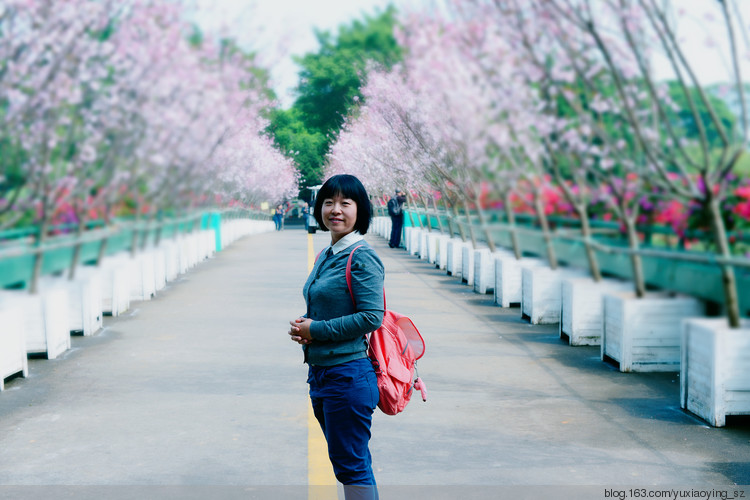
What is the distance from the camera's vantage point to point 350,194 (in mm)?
3660

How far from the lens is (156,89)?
Result: 11.4 m

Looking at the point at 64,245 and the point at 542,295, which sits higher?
the point at 64,245

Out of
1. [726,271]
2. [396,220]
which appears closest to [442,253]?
[396,220]

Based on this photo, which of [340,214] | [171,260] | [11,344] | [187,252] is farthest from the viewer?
[187,252]

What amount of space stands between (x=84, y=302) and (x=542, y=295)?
6.04 metres

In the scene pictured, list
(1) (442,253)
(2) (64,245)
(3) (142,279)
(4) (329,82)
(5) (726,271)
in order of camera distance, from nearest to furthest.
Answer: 1. (5) (726,271)
2. (2) (64,245)
3. (3) (142,279)
4. (1) (442,253)
5. (4) (329,82)

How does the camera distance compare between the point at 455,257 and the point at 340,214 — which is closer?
the point at 340,214

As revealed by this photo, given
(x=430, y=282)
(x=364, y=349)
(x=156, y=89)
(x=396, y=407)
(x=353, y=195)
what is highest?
(x=156, y=89)

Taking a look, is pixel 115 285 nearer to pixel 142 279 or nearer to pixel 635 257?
pixel 142 279

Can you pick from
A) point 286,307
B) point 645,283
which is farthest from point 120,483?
point 286,307

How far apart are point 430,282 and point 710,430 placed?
12090 millimetres

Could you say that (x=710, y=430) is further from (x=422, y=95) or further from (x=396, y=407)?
(x=422, y=95)

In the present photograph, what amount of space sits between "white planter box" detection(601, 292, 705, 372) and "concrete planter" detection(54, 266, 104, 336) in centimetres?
631

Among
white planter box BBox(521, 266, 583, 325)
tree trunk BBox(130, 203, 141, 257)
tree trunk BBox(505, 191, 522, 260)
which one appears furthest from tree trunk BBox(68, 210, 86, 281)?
white planter box BBox(521, 266, 583, 325)
